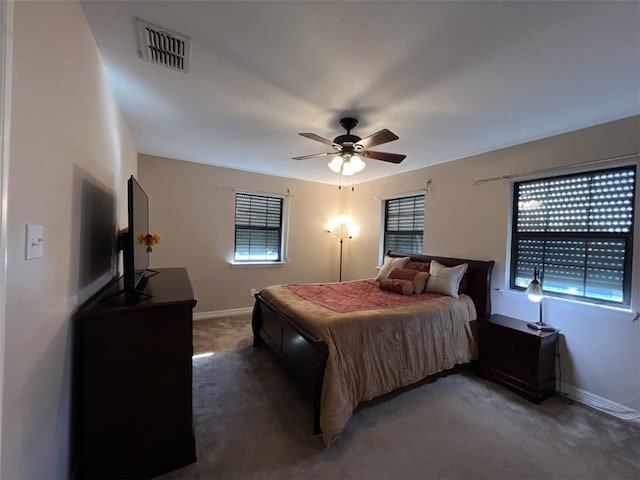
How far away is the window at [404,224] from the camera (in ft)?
13.8

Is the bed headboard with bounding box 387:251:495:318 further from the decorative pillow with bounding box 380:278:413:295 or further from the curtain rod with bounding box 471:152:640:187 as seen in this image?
the curtain rod with bounding box 471:152:640:187

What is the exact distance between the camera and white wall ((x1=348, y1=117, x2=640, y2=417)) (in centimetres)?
225

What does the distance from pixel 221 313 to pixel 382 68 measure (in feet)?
13.3

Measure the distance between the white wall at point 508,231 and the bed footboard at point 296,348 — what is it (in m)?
2.35

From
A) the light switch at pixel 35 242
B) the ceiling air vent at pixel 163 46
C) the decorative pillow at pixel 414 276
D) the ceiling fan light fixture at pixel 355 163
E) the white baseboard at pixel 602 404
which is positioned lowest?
the white baseboard at pixel 602 404

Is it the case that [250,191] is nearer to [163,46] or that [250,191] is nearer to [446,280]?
[163,46]

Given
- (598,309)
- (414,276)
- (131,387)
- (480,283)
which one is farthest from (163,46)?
(598,309)

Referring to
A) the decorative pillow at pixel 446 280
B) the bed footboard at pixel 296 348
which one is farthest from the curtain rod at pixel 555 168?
the bed footboard at pixel 296 348

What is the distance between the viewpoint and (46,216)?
1055 millimetres

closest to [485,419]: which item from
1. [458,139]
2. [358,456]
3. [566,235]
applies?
[358,456]

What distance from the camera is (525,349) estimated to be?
8.09ft

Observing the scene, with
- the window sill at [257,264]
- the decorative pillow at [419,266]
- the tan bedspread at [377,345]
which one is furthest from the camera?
the window sill at [257,264]

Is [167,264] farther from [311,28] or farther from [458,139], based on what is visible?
[458,139]

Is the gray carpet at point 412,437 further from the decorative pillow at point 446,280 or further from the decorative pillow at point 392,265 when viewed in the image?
the decorative pillow at point 392,265
